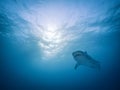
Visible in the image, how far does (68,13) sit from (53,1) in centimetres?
312

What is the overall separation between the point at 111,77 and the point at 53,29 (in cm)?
3331

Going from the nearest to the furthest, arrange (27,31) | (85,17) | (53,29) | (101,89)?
(85,17) < (53,29) < (27,31) < (101,89)

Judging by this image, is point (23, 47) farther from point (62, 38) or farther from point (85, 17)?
point (85, 17)

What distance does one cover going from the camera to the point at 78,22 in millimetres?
21266

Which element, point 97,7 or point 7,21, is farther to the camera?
point 7,21

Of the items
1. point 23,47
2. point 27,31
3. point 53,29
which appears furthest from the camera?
point 23,47

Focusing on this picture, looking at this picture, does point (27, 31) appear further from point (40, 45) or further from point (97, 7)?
point (97, 7)

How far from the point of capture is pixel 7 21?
21297 mm

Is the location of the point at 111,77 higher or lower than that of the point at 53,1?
higher

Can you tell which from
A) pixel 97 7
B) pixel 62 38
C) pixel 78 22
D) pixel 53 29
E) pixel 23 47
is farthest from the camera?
pixel 23 47

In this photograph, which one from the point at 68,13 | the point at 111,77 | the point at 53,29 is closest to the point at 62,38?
the point at 53,29

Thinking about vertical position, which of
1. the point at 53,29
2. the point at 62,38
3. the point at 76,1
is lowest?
the point at 76,1

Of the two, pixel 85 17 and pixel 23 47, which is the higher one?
pixel 23 47

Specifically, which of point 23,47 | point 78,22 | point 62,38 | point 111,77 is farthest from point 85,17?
point 111,77
